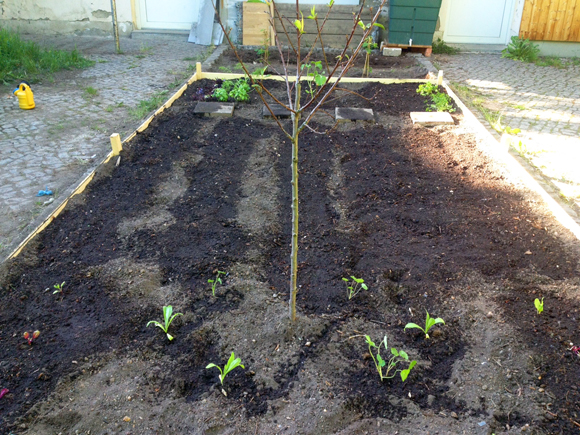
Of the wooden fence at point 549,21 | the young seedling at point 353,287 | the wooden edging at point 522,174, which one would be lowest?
the young seedling at point 353,287

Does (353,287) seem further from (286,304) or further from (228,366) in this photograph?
(228,366)

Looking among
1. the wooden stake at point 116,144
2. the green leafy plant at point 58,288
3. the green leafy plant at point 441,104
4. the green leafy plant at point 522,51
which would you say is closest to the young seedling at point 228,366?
the green leafy plant at point 58,288

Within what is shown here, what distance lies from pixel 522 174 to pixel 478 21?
8.10 metres

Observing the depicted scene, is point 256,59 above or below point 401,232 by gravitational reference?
above

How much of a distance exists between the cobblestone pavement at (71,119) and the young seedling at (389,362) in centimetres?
293

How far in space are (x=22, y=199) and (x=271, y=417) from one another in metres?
3.52

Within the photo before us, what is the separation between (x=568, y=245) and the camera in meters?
3.79

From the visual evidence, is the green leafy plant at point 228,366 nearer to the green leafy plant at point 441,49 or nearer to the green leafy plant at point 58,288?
the green leafy plant at point 58,288

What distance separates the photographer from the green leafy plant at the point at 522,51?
34.6 feet

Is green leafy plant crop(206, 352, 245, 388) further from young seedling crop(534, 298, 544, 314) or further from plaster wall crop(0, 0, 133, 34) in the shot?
plaster wall crop(0, 0, 133, 34)

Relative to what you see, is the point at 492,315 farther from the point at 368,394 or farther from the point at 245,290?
the point at 245,290

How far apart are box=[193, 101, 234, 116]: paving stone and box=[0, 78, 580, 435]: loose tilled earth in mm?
1650

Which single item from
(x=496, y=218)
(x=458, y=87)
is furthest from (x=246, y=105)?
(x=496, y=218)

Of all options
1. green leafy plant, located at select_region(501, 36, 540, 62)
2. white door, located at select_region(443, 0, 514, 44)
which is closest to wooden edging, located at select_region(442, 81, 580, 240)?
green leafy plant, located at select_region(501, 36, 540, 62)
